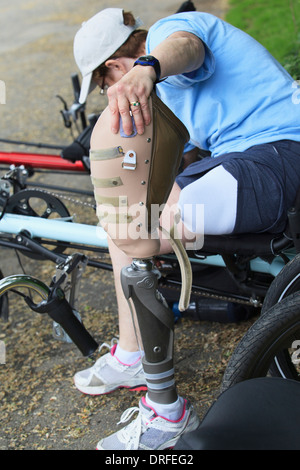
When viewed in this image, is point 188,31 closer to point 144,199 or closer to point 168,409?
point 144,199

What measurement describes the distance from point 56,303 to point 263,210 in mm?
810

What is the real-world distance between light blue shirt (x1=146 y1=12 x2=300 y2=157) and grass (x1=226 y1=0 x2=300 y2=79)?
2094mm

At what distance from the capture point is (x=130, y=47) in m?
2.18

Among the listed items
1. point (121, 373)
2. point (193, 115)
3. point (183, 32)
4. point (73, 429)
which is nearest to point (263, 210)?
point (193, 115)

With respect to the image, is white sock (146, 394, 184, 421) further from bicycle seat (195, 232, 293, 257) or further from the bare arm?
→ the bare arm

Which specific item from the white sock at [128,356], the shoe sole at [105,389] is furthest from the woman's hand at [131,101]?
the shoe sole at [105,389]

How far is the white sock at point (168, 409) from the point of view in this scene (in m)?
1.76

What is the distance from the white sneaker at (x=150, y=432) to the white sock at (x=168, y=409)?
0.01m

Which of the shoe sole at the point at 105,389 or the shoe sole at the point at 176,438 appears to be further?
the shoe sole at the point at 105,389

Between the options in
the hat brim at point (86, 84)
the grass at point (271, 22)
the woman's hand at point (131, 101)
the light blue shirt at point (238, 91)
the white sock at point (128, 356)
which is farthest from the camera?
the grass at point (271, 22)

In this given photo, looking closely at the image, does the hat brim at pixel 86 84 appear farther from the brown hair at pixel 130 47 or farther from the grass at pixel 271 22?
the grass at pixel 271 22

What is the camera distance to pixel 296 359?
1734 mm

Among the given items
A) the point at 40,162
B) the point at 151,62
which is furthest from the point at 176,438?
the point at 40,162

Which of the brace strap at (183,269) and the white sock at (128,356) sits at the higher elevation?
the brace strap at (183,269)
